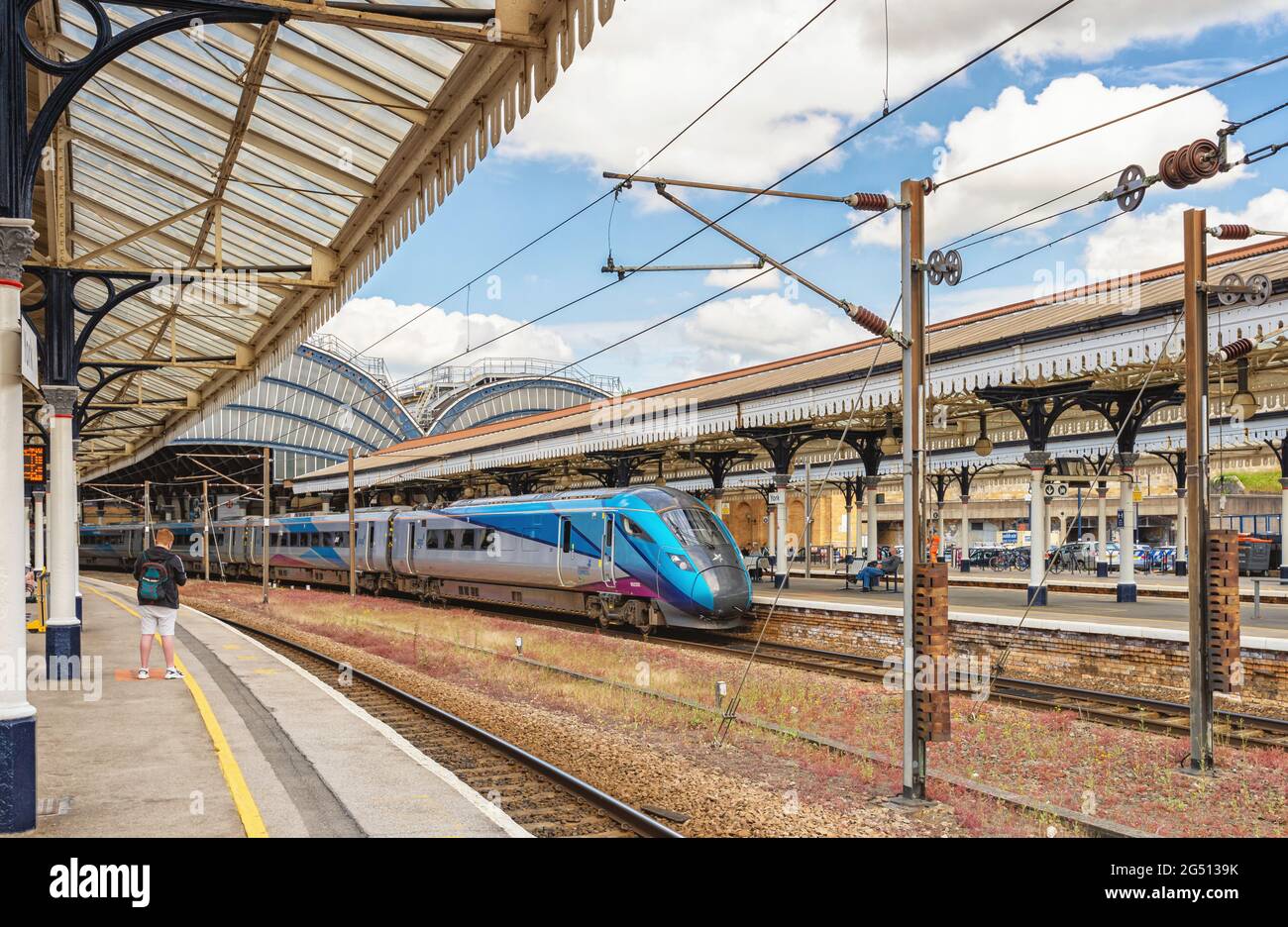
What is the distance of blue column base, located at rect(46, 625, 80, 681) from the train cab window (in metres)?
10.2

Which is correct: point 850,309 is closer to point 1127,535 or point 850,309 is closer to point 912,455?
point 912,455

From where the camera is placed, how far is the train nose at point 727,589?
20172 mm

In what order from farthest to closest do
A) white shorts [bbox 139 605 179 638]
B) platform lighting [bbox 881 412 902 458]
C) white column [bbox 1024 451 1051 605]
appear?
platform lighting [bbox 881 412 902 458]
white column [bbox 1024 451 1051 605]
white shorts [bbox 139 605 179 638]

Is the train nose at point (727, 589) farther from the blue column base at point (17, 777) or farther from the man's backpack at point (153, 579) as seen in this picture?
the blue column base at point (17, 777)

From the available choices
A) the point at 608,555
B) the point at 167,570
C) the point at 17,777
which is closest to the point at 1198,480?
the point at 17,777

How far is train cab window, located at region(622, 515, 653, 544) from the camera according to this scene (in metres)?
20.6

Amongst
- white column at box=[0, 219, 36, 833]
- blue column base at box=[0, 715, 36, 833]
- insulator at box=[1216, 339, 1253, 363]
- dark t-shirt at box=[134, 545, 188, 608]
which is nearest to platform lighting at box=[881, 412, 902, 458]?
insulator at box=[1216, 339, 1253, 363]

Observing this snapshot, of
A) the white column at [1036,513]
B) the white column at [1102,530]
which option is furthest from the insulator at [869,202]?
the white column at [1102,530]

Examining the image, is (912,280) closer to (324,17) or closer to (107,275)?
(324,17)

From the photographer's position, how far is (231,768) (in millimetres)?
8477

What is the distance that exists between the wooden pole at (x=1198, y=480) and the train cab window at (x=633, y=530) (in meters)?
11.2

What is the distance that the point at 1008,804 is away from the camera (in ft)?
29.4

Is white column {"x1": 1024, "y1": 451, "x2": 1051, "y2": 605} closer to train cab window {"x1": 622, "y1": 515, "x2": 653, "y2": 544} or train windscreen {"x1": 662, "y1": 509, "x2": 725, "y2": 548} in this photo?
train windscreen {"x1": 662, "y1": 509, "x2": 725, "y2": 548}

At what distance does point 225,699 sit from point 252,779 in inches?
167
